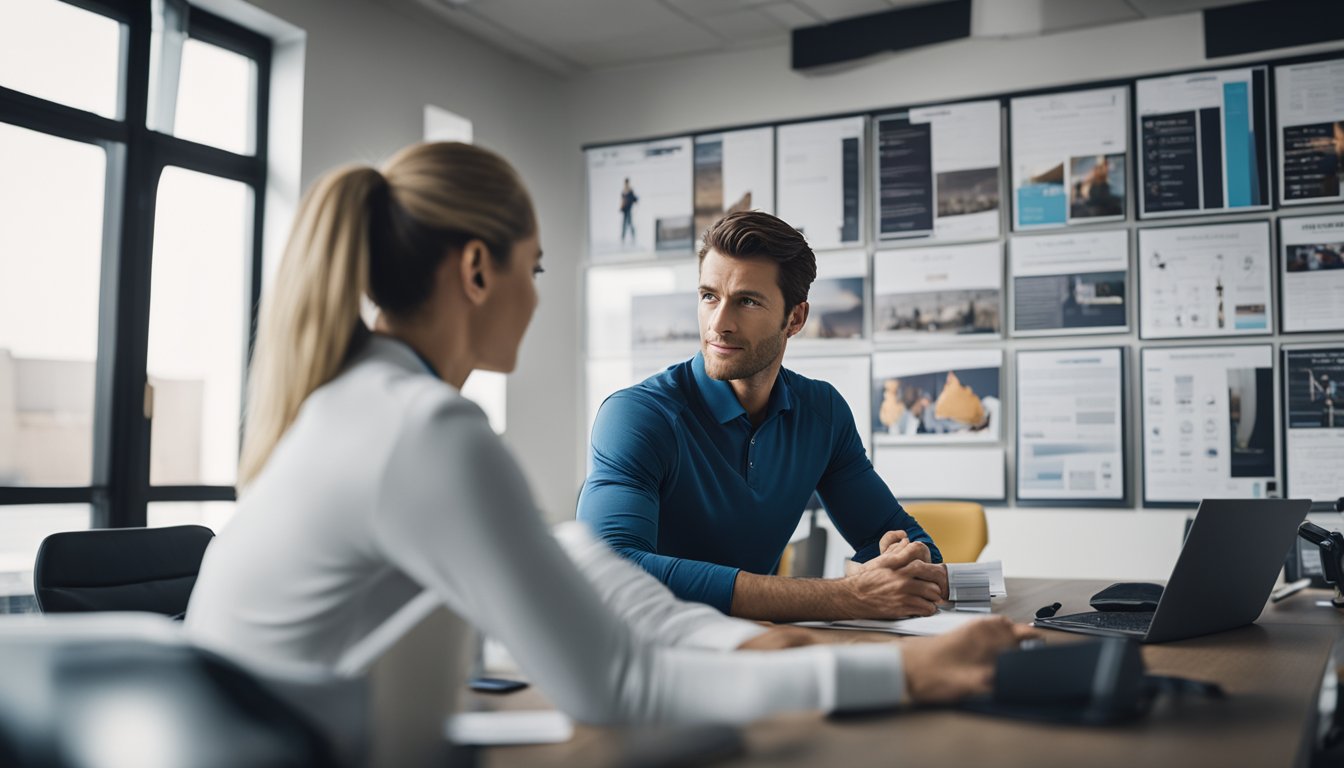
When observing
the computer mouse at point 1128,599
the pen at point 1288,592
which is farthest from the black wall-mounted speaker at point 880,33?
the computer mouse at point 1128,599

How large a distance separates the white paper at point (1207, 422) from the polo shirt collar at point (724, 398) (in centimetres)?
258

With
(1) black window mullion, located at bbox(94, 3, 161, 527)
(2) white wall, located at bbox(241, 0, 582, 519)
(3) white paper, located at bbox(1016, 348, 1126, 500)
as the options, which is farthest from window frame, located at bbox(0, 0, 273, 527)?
(3) white paper, located at bbox(1016, 348, 1126, 500)

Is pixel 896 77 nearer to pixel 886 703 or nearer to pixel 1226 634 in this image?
pixel 1226 634

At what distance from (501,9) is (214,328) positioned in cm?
179

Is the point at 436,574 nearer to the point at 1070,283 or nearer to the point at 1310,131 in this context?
the point at 1070,283

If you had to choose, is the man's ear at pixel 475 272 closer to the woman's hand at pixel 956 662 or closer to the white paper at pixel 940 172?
the woman's hand at pixel 956 662

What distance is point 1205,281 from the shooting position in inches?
170

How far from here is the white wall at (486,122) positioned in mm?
4297

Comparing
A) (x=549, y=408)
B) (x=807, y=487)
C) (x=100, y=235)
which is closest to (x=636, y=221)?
(x=549, y=408)

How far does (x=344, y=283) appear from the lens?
1.06 m

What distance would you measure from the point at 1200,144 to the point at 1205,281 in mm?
537

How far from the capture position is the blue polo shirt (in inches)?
75.1

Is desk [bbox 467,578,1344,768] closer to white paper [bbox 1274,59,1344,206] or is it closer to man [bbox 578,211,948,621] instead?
man [bbox 578,211,948,621]

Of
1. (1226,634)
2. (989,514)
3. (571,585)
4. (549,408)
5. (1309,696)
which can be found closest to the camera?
(571,585)
